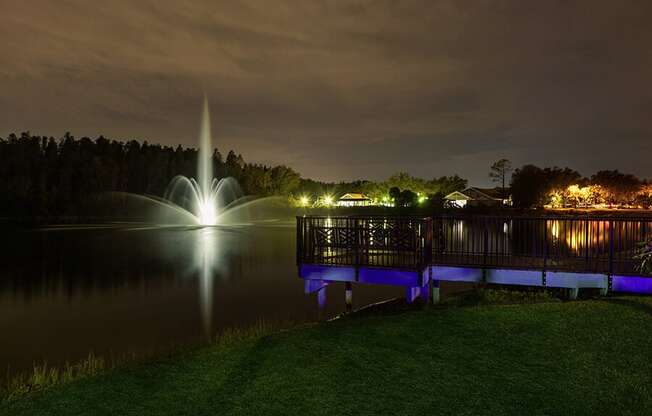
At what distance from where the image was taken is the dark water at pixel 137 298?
47.6ft

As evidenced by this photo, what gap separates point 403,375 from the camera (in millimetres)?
6996

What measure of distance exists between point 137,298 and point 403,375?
55.2ft

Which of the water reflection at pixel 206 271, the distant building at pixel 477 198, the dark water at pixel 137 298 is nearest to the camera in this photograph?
the dark water at pixel 137 298

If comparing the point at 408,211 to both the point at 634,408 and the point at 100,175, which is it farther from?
the point at 634,408

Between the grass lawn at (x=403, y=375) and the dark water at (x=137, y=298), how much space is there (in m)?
6.45

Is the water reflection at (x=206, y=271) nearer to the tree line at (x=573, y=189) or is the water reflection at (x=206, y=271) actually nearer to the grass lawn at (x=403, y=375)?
A: the grass lawn at (x=403, y=375)

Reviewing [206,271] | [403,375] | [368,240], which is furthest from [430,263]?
[206,271]

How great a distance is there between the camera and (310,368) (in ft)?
24.2

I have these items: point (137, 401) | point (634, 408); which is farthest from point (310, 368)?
point (634, 408)

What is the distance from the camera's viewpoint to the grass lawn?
6086mm

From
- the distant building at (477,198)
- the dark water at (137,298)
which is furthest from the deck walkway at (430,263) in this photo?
the distant building at (477,198)

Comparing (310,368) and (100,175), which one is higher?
(100,175)

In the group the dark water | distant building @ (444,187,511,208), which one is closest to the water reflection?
the dark water

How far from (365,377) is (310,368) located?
0.93m
